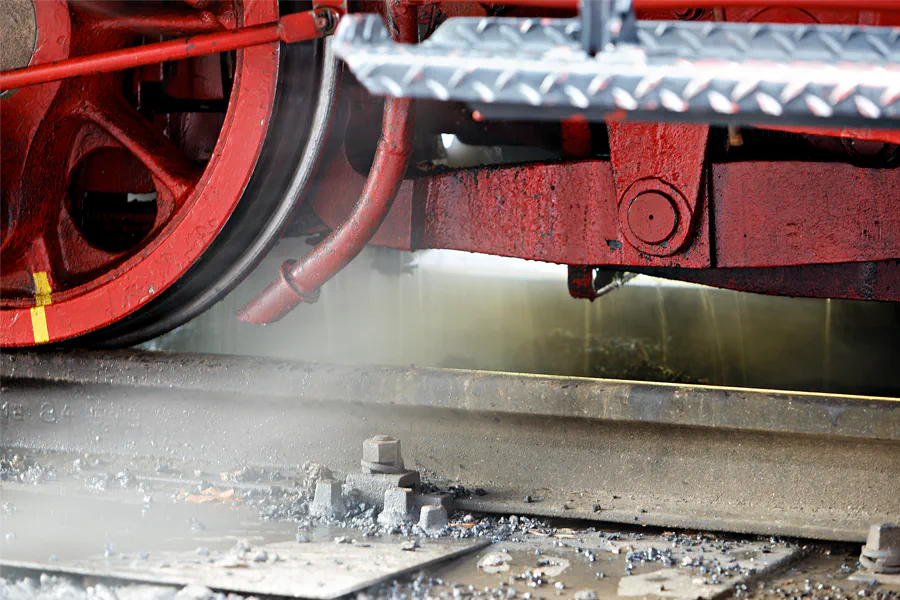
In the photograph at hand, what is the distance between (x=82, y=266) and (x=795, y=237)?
6.90 ft

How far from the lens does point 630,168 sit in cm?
267

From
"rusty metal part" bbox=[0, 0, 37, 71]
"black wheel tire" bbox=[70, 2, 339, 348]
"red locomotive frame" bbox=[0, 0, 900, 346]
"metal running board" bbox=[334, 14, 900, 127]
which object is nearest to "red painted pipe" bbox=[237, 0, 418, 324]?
"red locomotive frame" bbox=[0, 0, 900, 346]

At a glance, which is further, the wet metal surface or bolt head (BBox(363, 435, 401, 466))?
bolt head (BBox(363, 435, 401, 466))

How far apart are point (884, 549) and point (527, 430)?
2.92 ft

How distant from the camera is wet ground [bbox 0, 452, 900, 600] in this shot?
2094mm

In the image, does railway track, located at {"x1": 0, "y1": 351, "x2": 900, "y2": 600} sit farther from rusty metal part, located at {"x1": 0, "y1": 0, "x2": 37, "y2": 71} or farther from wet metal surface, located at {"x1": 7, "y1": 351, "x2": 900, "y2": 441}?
rusty metal part, located at {"x1": 0, "y1": 0, "x2": 37, "y2": 71}

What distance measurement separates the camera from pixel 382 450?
2578mm

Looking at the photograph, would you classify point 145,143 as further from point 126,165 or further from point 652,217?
point 652,217

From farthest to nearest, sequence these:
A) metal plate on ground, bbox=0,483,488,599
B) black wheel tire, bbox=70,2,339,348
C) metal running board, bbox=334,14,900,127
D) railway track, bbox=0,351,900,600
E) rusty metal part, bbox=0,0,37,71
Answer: rusty metal part, bbox=0,0,37,71
black wheel tire, bbox=70,2,339,348
railway track, bbox=0,351,900,600
metal plate on ground, bbox=0,483,488,599
metal running board, bbox=334,14,900,127

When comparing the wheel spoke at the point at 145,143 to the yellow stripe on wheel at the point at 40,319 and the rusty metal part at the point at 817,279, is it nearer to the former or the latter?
the yellow stripe on wheel at the point at 40,319

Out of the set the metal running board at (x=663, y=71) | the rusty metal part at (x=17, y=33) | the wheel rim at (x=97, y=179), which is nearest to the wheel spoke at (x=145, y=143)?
the wheel rim at (x=97, y=179)

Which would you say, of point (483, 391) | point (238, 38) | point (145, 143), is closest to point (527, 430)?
point (483, 391)

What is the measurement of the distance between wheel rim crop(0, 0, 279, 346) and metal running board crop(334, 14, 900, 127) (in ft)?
4.90

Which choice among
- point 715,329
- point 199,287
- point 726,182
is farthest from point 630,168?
point 715,329
